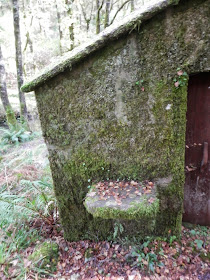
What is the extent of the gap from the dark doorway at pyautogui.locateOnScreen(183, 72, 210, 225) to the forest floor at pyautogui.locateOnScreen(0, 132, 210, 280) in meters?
0.31

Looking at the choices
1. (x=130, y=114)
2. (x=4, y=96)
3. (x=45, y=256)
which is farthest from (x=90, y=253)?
(x=4, y=96)

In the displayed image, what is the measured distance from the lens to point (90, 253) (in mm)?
2615

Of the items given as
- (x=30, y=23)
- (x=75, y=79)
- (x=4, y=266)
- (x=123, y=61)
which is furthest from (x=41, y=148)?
(x=30, y=23)

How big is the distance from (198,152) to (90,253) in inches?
84.4

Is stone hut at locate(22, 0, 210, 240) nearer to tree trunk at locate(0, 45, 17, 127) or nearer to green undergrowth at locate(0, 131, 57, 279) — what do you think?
green undergrowth at locate(0, 131, 57, 279)

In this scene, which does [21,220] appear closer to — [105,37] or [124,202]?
[124,202]

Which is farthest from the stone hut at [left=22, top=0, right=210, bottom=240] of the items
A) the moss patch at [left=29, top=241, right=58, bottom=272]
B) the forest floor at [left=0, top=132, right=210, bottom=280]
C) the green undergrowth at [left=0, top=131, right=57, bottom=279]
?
the green undergrowth at [left=0, top=131, right=57, bottom=279]

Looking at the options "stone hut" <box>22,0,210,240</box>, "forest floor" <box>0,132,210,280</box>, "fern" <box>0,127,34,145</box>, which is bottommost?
"forest floor" <box>0,132,210,280</box>

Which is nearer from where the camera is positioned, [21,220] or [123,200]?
[123,200]

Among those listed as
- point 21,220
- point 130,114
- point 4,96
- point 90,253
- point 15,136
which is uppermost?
point 4,96

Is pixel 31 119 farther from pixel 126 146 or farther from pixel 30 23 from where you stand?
pixel 126 146

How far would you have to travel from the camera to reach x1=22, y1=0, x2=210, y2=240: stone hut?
1.83 meters

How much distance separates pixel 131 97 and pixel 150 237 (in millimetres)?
2034

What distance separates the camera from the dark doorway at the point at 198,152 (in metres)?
2.25
